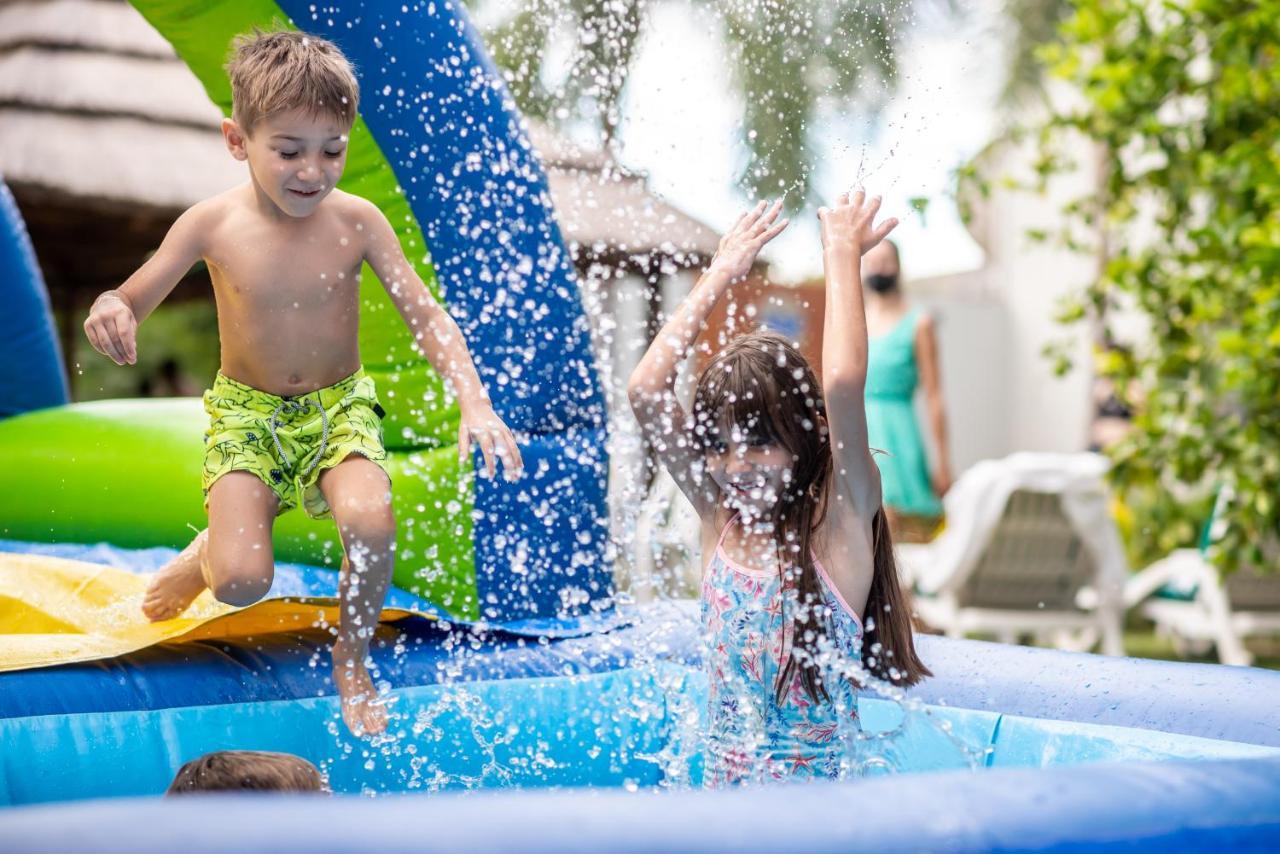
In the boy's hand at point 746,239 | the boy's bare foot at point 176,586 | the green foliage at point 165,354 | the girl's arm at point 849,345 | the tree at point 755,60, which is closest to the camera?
the girl's arm at point 849,345

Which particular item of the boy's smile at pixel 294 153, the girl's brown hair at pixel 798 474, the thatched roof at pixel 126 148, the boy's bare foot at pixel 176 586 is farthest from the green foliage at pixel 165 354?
the girl's brown hair at pixel 798 474

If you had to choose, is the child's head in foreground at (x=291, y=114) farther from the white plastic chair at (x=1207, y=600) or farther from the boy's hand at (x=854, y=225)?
the white plastic chair at (x=1207, y=600)

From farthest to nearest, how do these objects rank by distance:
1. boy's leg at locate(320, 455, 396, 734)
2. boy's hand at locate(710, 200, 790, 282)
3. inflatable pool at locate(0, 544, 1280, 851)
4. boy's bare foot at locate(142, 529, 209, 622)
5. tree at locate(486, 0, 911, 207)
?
tree at locate(486, 0, 911, 207) → boy's bare foot at locate(142, 529, 209, 622) → boy's leg at locate(320, 455, 396, 734) → inflatable pool at locate(0, 544, 1280, 851) → boy's hand at locate(710, 200, 790, 282)

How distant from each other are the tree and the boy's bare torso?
24.8 inches

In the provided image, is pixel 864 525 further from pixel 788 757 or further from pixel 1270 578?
pixel 1270 578

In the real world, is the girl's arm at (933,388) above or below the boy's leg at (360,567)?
above

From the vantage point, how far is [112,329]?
233cm

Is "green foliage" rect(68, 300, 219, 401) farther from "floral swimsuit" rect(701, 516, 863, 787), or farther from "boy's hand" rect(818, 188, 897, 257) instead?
"boy's hand" rect(818, 188, 897, 257)

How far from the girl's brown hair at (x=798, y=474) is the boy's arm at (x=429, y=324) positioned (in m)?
0.42

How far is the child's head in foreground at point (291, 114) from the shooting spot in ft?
7.68

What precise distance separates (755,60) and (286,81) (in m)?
6.66

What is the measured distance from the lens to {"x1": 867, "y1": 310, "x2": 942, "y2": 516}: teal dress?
529 centimetres

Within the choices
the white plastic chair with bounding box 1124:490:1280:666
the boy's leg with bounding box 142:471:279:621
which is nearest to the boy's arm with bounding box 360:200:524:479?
the boy's leg with bounding box 142:471:279:621

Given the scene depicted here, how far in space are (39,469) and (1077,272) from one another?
1171 cm
